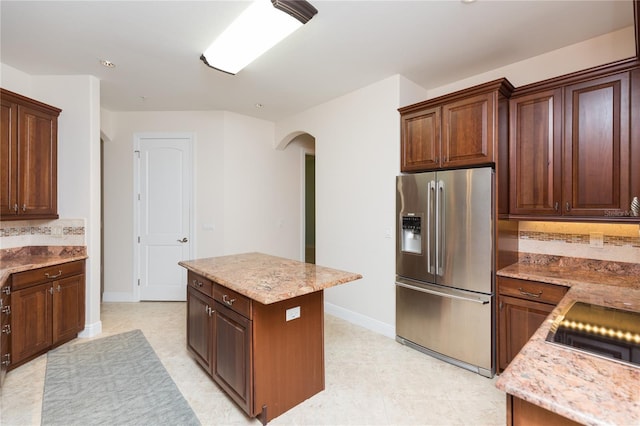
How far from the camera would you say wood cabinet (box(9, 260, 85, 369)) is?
2.53m

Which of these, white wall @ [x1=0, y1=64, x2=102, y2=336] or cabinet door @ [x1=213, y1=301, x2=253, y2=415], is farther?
white wall @ [x1=0, y1=64, x2=102, y2=336]

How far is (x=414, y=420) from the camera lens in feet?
6.41

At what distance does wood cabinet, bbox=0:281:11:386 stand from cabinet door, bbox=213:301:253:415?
173 centimetres

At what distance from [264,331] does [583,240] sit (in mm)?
2652

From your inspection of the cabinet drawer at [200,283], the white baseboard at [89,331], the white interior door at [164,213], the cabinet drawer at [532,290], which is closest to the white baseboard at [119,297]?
the white interior door at [164,213]

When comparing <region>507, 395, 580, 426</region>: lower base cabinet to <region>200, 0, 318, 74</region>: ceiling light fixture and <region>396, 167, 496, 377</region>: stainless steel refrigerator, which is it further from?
<region>200, 0, 318, 74</region>: ceiling light fixture

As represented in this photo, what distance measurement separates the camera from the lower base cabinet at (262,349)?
6.10 feet

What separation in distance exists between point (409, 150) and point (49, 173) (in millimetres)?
3716

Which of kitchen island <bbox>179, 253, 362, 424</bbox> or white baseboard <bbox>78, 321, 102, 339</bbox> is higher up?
kitchen island <bbox>179, 253, 362, 424</bbox>

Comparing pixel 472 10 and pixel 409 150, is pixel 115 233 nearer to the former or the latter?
pixel 409 150

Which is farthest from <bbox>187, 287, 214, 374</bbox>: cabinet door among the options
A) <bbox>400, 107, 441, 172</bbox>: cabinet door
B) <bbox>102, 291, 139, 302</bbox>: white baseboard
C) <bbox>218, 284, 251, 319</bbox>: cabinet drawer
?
<bbox>102, 291, 139, 302</bbox>: white baseboard

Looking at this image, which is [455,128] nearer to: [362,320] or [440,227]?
[440,227]

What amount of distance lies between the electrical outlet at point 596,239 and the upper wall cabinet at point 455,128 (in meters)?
1.01

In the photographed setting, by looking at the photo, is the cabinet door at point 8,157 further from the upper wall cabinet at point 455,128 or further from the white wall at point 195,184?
the upper wall cabinet at point 455,128
